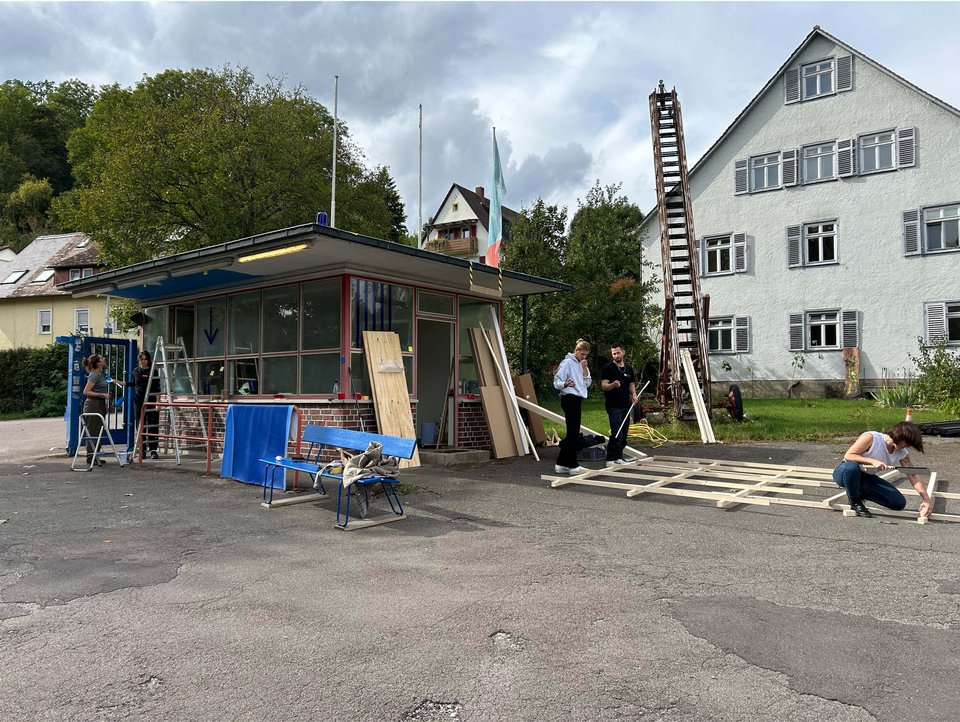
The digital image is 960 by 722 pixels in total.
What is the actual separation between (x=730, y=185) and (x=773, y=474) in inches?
847

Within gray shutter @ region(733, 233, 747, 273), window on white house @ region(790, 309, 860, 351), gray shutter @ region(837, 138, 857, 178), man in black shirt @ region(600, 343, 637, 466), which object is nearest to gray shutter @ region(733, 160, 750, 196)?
gray shutter @ region(733, 233, 747, 273)

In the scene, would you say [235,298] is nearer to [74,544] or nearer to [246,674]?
[74,544]

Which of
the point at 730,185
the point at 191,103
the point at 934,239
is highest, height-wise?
the point at 191,103

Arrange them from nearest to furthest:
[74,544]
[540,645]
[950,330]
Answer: [540,645] < [74,544] < [950,330]

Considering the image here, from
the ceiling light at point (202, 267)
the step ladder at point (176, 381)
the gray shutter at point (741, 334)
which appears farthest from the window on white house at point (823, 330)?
the ceiling light at point (202, 267)

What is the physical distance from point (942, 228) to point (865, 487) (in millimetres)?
21455

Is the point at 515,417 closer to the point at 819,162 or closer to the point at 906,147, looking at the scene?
the point at 819,162

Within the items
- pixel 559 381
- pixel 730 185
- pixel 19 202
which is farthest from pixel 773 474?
pixel 19 202

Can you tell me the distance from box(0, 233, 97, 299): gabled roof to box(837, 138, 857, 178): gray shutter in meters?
39.0

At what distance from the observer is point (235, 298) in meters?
13.6

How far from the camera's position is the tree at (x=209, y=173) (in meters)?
24.1

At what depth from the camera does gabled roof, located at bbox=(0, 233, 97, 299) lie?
4253 centimetres

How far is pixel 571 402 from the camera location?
1038 cm

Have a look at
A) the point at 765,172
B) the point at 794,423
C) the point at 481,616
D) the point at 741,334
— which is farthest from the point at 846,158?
the point at 481,616
